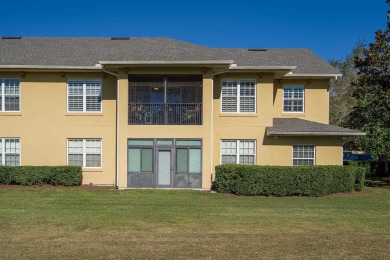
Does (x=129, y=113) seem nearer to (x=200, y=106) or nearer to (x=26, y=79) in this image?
(x=200, y=106)

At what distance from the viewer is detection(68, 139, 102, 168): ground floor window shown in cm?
2245

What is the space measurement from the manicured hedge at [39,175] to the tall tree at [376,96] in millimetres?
15337

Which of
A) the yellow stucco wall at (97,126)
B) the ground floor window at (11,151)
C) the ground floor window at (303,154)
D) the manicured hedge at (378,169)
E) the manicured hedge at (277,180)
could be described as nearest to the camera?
the manicured hedge at (277,180)

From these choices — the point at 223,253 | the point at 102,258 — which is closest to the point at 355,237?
the point at 223,253

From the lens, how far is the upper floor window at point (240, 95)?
72.6 ft

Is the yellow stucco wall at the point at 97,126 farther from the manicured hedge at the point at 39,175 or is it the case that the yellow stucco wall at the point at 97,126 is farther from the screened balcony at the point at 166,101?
the screened balcony at the point at 166,101

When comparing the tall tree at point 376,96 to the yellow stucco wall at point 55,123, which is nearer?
the yellow stucco wall at point 55,123

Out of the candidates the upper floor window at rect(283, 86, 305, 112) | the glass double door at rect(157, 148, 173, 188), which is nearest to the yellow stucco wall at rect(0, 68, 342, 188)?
the glass double door at rect(157, 148, 173, 188)

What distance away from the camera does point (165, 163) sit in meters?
21.3

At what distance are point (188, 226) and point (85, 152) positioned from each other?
36.8 ft

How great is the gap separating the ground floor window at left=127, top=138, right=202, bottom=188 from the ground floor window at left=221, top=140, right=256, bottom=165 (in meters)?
1.63

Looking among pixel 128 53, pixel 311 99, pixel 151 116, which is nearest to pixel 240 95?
pixel 151 116

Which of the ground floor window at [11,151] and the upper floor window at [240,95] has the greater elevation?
the upper floor window at [240,95]

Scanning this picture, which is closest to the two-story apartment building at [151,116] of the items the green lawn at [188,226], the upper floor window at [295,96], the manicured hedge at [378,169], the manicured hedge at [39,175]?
the upper floor window at [295,96]
